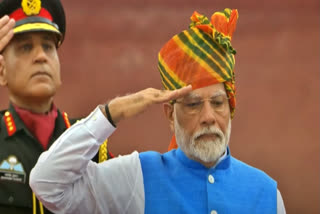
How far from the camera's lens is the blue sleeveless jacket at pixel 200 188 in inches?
81.6

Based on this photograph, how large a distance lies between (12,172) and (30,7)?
0.60 metres

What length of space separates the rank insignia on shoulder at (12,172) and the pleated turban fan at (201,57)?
1.91ft

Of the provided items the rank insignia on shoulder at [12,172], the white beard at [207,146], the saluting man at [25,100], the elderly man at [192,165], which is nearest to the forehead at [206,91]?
the elderly man at [192,165]

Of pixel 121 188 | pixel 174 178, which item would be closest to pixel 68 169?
pixel 121 188

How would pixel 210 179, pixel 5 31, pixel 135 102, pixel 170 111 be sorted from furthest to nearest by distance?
pixel 170 111
pixel 210 179
pixel 5 31
pixel 135 102

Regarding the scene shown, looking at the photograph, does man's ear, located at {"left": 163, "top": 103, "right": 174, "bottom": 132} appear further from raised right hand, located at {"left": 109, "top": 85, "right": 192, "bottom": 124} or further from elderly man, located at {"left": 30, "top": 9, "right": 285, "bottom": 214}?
raised right hand, located at {"left": 109, "top": 85, "right": 192, "bottom": 124}

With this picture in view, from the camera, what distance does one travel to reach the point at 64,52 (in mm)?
4273

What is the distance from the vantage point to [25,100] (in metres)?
2.14

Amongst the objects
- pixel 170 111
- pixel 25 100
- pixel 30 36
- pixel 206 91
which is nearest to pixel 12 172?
pixel 25 100

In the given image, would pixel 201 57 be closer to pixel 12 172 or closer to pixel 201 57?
pixel 201 57

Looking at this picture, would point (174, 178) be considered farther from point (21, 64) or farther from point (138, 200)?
point (21, 64)

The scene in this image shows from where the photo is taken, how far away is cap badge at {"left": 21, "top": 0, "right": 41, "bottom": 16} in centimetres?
221

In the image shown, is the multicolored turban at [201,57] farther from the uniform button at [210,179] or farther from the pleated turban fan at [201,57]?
the uniform button at [210,179]

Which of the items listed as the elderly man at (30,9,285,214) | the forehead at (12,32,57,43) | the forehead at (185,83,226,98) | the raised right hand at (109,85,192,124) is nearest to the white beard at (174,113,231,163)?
the elderly man at (30,9,285,214)
